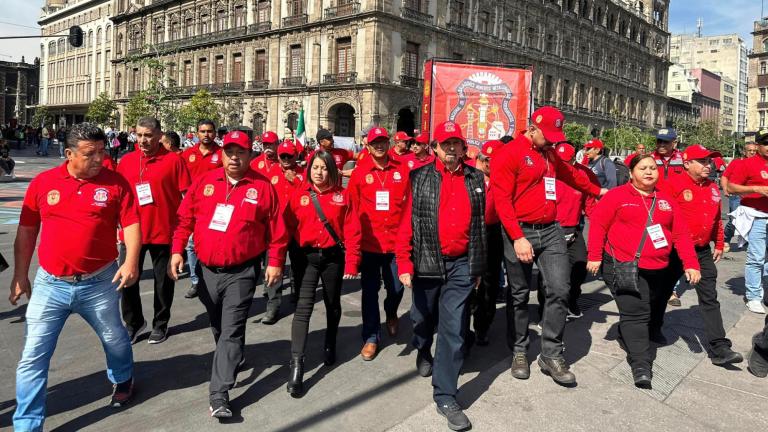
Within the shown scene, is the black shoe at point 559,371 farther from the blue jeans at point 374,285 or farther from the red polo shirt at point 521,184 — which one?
the blue jeans at point 374,285

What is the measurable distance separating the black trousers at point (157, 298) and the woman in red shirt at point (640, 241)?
3.79 m

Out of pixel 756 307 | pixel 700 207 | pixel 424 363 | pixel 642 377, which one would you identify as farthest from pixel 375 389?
pixel 756 307

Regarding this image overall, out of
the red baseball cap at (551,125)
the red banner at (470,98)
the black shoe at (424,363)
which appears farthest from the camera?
the red banner at (470,98)

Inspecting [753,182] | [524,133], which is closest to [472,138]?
[753,182]

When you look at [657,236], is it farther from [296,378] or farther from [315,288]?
[296,378]

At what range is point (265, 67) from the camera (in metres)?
40.0

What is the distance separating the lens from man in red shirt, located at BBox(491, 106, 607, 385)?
445 cm

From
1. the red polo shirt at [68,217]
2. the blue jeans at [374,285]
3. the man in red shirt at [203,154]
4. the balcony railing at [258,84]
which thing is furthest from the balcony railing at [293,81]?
the red polo shirt at [68,217]

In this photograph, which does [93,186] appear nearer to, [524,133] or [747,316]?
[524,133]

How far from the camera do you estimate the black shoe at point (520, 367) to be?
4.49 meters

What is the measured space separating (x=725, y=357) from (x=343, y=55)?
108 feet

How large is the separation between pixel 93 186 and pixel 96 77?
225 feet

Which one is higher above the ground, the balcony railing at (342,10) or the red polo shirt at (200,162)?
the balcony railing at (342,10)

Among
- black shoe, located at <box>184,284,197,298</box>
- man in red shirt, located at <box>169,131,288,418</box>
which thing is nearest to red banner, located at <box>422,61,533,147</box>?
Answer: black shoe, located at <box>184,284,197,298</box>
